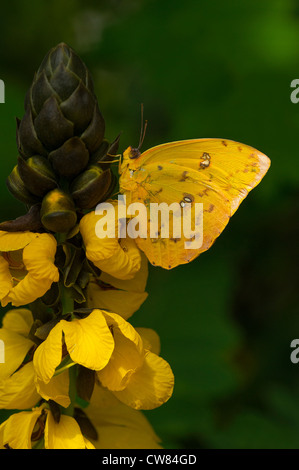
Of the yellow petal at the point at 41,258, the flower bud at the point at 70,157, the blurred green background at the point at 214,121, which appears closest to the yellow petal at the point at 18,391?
the yellow petal at the point at 41,258

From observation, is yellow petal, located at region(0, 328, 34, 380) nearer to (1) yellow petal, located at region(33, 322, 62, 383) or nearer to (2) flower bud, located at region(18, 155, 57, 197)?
(1) yellow petal, located at region(33, 322, 62, 383)

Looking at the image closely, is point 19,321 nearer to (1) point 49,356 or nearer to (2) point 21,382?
(2) point 21,382

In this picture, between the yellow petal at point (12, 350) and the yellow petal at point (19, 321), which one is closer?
the yellow petal at point (12, 350)

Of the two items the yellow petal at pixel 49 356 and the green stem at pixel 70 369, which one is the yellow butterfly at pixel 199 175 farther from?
the yellow petal at pixel 49 356

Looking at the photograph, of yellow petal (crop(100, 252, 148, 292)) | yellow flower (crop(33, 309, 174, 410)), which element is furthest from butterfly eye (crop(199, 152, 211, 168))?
yellow flower (crop(33, 309, 174, 410))

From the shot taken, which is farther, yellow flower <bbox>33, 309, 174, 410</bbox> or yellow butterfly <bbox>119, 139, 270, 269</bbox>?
yellow butterfly <bbox>119, 139, 270, 269</bbox>

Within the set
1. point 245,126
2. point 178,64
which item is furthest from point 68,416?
point 178,64

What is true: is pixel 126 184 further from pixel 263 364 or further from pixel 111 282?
pixel 263 364

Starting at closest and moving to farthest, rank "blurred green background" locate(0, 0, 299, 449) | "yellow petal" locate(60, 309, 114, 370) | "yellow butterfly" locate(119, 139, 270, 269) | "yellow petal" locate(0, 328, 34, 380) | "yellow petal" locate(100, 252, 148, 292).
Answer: "yellow petal" locate(60, 309, 114, 370) < "yellow petal" locate(0, 328, 34, 380) < "yellow petal" locate(100, 252, 148, 292) < "yellow butterfly" locate(119, 139, 270, 269) < "blurred green background" locate(0, 0, 299, 449)

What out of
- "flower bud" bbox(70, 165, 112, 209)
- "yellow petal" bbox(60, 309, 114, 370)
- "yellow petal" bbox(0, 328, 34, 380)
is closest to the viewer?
"yellow petal" bbox(60, 309, 114, 370)
